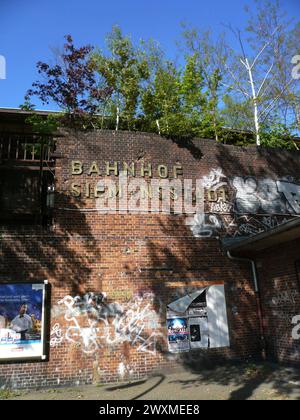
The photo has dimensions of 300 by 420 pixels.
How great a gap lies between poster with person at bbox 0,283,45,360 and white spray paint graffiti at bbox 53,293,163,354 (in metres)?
0.48

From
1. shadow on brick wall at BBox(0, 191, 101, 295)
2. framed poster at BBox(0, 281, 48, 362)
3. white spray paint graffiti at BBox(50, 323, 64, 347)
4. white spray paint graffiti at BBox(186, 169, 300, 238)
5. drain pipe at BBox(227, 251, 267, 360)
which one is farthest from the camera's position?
white spray paint graffiti at BBox(186, 169, 300, 238)

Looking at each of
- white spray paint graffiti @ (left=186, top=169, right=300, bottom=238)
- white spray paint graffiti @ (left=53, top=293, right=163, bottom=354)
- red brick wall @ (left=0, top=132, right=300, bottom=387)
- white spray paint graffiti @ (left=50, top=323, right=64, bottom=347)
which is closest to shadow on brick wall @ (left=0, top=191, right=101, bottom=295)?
red brick wall @ (left=0, top=132, right=300, bottom=387)

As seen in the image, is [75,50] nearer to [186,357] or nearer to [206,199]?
[206,199]

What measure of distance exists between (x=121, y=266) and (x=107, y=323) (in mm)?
1526

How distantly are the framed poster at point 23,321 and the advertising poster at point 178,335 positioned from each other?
3.26 meters

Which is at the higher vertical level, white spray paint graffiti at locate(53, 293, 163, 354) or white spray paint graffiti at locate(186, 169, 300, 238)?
white spray paint graffiti at locate(186, 169, 300, 238)

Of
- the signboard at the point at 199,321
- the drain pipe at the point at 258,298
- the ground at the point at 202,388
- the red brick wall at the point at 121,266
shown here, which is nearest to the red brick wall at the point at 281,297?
the drain pipe at the point at 258,298

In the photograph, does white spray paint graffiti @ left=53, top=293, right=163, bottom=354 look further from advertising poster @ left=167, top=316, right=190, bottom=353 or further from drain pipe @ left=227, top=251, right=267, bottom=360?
drain pipe @ left=227, top=251, right=267, bottom=360

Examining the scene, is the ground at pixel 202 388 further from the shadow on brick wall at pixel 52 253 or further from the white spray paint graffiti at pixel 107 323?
the shadow on brick wall at pixel 52 253

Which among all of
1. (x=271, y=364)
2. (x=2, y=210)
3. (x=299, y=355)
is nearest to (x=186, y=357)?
(x=271, y=364)

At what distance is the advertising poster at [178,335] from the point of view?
31.7ft

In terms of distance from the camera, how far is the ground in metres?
7.28

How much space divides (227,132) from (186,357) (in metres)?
11.0

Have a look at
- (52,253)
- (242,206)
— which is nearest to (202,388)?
(52,253)
